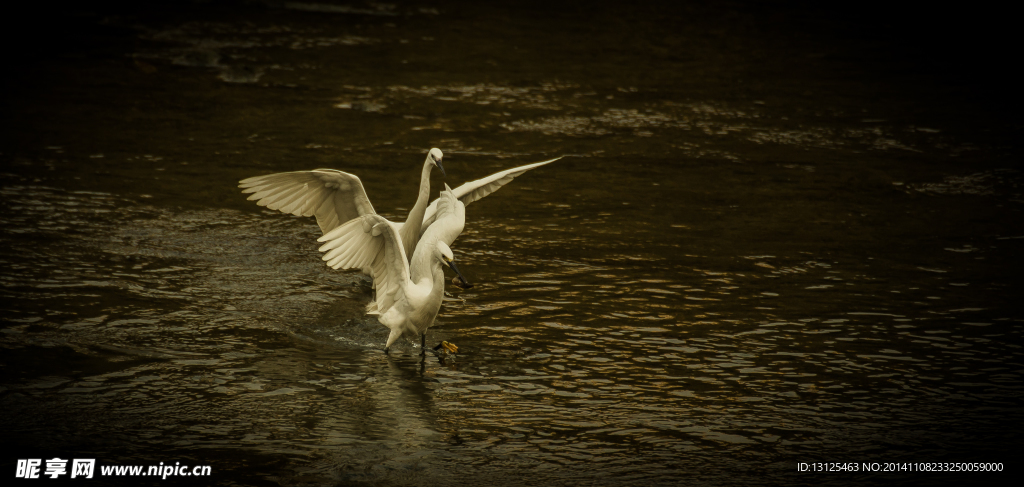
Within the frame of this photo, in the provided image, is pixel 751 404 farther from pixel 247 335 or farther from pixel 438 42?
pixel 438 42

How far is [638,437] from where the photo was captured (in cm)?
615

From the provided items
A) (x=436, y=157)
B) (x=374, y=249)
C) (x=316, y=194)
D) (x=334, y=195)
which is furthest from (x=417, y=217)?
(x=374, y=249)

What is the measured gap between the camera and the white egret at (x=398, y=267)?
276 inches

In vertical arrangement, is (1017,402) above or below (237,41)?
below

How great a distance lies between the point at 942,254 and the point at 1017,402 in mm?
2927

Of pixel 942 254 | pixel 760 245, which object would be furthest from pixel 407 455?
pixel 942 254

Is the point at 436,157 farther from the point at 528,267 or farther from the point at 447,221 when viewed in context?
the point at 528,267

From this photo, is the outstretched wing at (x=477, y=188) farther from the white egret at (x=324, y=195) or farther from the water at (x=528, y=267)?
the water at (x=528, y=267)

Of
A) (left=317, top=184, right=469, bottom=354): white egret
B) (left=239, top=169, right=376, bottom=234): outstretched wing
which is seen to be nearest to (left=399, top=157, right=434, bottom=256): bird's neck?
(left=239, top=169, right=376, bottom=234): outstretched wing

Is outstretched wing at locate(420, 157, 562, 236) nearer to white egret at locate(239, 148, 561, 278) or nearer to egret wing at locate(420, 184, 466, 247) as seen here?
white egret at locate(239, 148, 561, 278)

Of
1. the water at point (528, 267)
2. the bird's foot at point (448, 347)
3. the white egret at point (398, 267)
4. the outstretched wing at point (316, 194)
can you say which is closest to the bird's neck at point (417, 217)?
the outstretched wing at point (316, 194)

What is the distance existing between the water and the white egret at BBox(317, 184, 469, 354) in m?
0.32

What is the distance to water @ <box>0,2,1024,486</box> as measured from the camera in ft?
20.1

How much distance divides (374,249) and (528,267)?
6.87 ft
